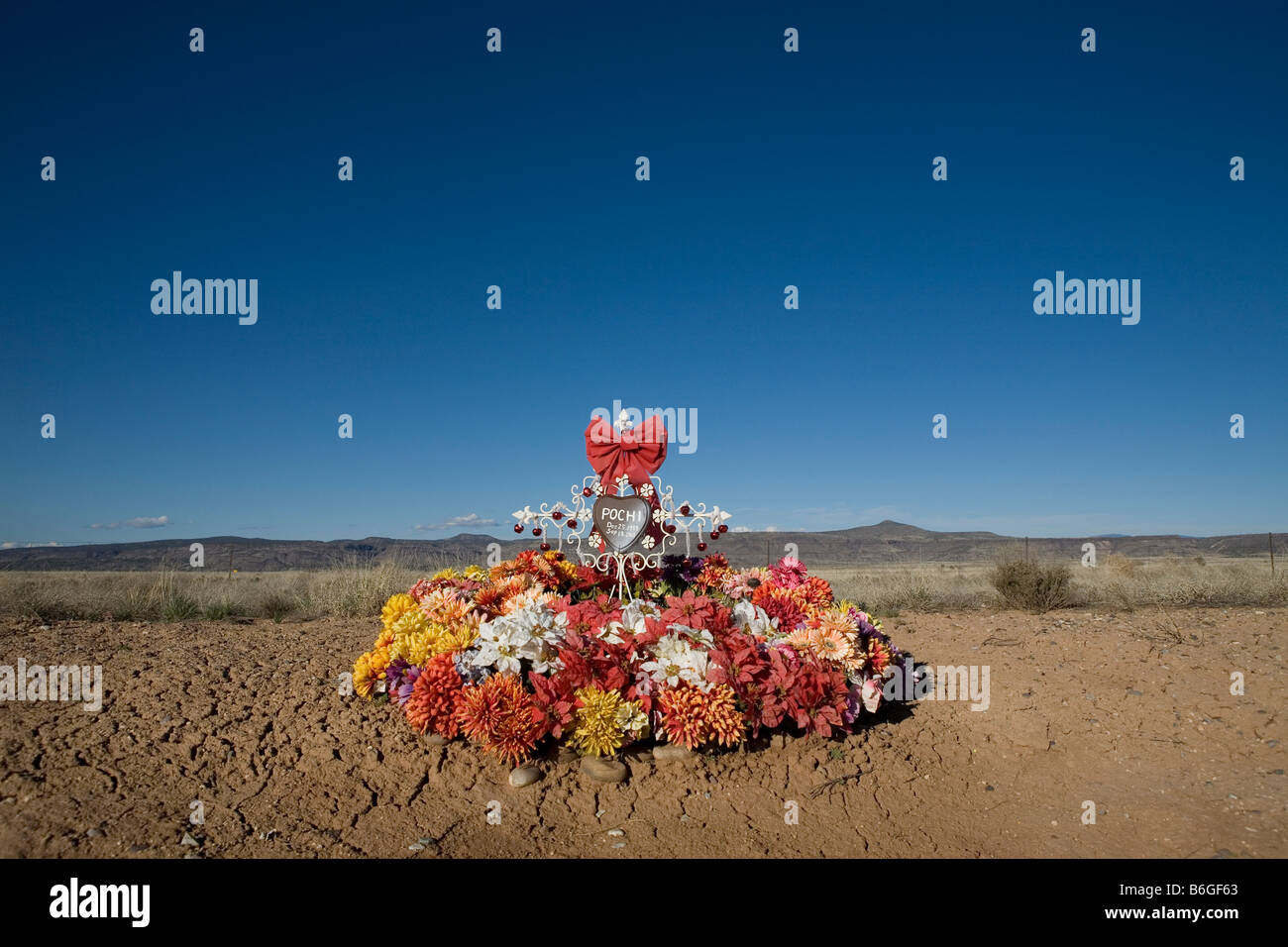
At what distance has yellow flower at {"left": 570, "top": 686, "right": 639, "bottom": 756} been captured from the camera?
4.37m

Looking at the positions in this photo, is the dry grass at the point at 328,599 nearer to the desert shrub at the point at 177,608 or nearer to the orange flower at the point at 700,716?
the desert shrub at the point at 177,608

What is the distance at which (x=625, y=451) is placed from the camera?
6.55 metres

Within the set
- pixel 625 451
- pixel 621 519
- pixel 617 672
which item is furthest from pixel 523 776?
pixel 625 451

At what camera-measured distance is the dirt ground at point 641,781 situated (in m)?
3.81

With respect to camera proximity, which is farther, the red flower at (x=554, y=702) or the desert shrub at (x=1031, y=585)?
the desert shrub at (x=1031, y=585)

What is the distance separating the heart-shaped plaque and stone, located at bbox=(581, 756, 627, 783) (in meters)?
2.11

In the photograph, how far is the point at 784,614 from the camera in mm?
5719

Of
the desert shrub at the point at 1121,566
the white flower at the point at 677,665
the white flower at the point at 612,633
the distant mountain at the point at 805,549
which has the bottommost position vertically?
the distant mountain at the point at 805,549

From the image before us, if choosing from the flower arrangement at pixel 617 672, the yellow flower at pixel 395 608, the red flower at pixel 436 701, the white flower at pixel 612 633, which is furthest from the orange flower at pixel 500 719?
the yellow flower at pixel 395 608

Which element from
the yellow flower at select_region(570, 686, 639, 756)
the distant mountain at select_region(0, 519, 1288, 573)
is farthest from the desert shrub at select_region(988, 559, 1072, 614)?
the distant mountain at select_region(0, 519, 1288, 573)

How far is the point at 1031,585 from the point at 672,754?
8031mm

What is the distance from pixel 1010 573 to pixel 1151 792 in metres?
7.00

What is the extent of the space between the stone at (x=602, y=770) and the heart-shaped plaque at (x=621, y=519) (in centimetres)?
211
